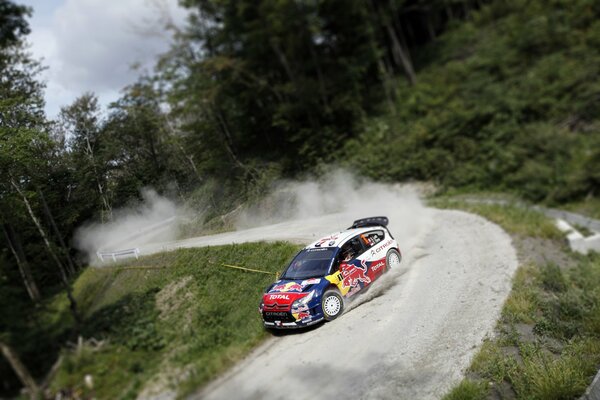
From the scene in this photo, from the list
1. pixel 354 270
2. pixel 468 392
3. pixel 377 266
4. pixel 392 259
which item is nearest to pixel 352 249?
pixel 354 270

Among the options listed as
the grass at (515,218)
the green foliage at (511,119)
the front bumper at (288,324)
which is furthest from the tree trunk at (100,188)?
the green foliage at (511,119)

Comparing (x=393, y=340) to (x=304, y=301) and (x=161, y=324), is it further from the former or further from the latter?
(x=161, y=324)

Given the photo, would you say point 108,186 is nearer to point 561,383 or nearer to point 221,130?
point 221,130

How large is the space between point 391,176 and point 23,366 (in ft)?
93.5

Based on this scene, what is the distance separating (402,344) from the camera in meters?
10.4

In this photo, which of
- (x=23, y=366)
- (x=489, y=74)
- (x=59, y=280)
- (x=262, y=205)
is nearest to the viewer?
(x=23, y=366)

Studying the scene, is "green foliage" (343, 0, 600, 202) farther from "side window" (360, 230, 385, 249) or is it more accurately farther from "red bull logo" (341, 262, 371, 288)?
"red bull logo" (341, 262, 371, 288)

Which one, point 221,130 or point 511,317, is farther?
point 221,130

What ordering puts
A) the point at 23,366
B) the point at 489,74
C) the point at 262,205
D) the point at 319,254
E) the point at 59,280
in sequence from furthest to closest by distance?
1. the point at 489,74
2. the point at 262,205
3. the point at 319,254
4. the point at 59,280
5. the point at 23,366

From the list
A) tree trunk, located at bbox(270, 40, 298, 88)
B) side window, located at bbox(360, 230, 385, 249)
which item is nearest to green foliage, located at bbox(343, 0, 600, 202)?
tree trunk, located at bbox(270, 40, 298, 88)

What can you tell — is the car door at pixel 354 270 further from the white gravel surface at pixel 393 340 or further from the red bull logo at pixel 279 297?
the red bull logo at pixel 279 297

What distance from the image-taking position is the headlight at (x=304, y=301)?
10703 mm

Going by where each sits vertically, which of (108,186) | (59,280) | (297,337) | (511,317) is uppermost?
(108,186)

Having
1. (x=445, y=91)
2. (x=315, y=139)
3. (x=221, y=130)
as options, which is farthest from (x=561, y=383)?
(x=445, y=91)
